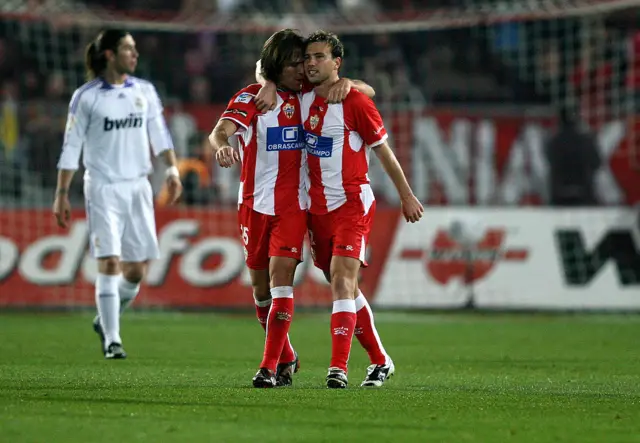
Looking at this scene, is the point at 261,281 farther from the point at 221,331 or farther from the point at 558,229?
the point at 558,229

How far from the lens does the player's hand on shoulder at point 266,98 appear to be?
23.2 ft

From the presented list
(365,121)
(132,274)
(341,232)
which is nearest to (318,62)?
(365,121)

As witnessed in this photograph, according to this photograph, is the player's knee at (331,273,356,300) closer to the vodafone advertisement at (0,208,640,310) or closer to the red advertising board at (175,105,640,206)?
the vodafone advertisement at (0,208,640,310)

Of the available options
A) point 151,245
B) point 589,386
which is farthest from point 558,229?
point 589,386

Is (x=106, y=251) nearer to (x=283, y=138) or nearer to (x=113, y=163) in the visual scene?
(x=113, y=163)

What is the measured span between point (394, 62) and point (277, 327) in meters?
12.6

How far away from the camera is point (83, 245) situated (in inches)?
562

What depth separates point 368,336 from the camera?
24.1 ft

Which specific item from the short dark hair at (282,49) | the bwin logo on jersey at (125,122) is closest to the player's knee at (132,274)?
the bwin logo on jersey at (125,122)

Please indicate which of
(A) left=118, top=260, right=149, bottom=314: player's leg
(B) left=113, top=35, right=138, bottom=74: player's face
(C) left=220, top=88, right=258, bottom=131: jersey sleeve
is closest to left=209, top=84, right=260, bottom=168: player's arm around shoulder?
(C) left=220, top=88, right=258, bottom=131: jersey sleeve

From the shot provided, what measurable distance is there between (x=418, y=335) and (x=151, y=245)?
124 inches

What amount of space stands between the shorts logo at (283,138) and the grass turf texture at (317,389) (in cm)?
133

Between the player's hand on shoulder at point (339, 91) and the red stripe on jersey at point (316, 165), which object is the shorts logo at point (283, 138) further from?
the player's hand on shoulder at point (339, 91)

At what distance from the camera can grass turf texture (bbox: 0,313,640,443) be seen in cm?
518
